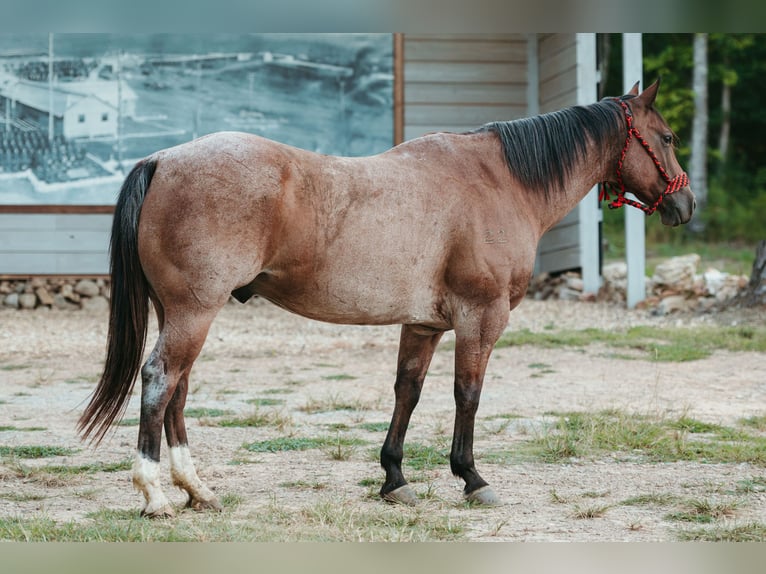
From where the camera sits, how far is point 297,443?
516cm

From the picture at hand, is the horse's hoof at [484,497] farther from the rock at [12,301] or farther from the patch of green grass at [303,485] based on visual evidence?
the rock at [12,301]

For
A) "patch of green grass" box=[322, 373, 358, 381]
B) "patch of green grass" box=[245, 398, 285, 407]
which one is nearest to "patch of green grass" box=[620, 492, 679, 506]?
"patch of green grass" box=[245, 398, 285, 407]

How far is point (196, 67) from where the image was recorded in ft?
41.3

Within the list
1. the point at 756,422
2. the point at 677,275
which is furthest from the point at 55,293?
the point at 756,422

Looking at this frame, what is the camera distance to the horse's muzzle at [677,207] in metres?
4.56

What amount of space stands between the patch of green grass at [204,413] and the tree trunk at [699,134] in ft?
49.1

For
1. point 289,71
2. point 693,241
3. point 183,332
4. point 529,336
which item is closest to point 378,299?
point 183,332

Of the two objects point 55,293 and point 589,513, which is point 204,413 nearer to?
point 589,513

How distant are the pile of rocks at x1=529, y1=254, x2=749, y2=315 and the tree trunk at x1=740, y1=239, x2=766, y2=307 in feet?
0.61

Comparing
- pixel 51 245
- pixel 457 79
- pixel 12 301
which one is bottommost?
pixel 12 301

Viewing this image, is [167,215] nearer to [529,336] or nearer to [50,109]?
[529,336]

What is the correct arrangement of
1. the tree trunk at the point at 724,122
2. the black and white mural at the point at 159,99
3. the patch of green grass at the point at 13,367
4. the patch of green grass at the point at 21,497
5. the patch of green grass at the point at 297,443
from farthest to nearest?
the tree trunk at the point at 724,122 → the black and white mural at the point at 159,99 → the patch of green grass at the point at 13,367 → the patch of green grass at the point at 297,443 → the patch of green grass at the point at 21,497

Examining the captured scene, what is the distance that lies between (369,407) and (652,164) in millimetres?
2707

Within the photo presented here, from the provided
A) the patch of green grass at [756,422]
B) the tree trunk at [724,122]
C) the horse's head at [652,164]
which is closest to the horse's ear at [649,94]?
the horse's head at [652,164]
